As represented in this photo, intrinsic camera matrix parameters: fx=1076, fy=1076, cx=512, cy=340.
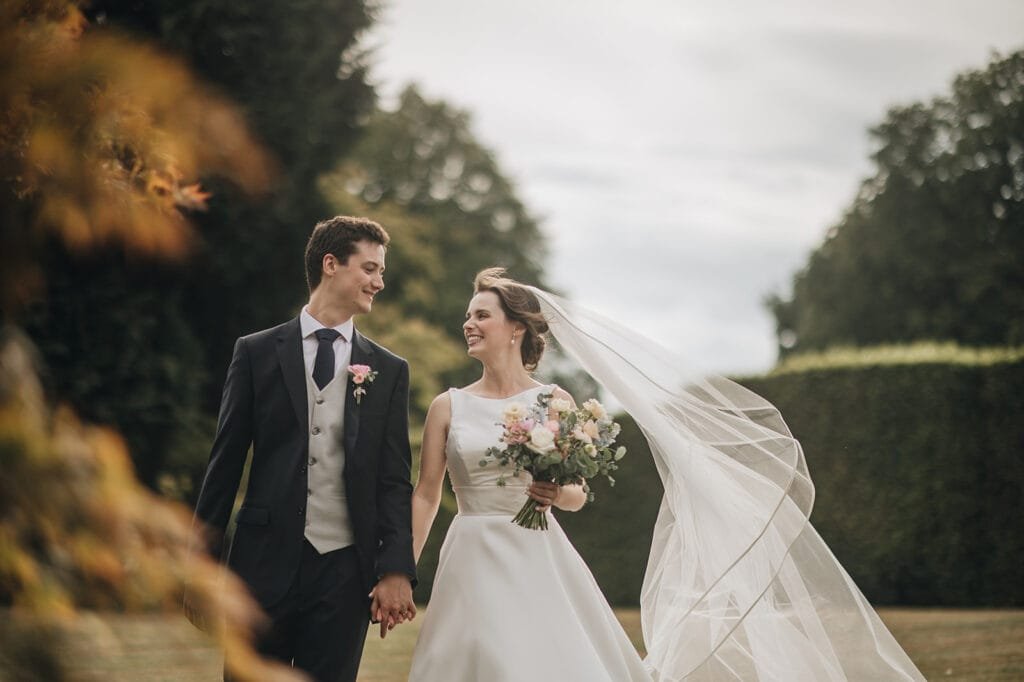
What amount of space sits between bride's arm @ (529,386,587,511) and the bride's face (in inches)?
20.4

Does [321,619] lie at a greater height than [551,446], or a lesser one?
lesser

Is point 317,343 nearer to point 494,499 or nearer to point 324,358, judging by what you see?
point 324,358

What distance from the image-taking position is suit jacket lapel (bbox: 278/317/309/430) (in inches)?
170

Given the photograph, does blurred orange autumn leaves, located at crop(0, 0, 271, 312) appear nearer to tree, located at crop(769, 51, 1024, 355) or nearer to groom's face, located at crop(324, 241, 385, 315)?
groom's face, located at crop(324, 241, 385, 315)

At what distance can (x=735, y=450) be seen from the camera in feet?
18.4

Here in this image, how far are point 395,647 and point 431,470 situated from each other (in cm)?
507

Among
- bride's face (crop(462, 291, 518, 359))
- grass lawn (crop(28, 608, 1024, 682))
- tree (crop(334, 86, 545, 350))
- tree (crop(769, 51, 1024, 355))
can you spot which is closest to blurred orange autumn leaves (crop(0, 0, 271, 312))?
grass lawn (crop(28, 608, 1024, 682))

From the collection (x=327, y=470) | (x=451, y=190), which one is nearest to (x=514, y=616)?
(x=327, y=470)

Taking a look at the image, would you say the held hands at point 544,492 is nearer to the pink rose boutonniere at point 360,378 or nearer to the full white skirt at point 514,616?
the full white skirt at point 514,616

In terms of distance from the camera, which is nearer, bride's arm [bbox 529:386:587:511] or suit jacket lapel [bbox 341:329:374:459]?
suit jacket lapel [bbox 341:329:374:459]

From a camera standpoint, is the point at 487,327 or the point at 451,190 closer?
the point at 487,327

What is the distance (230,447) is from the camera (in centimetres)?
424

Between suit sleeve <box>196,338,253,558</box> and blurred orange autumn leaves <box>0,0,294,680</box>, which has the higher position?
blurred orange autumn leaves <box>0,0,294,680</box>

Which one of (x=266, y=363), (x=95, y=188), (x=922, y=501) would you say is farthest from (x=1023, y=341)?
(x=95, y=188)
